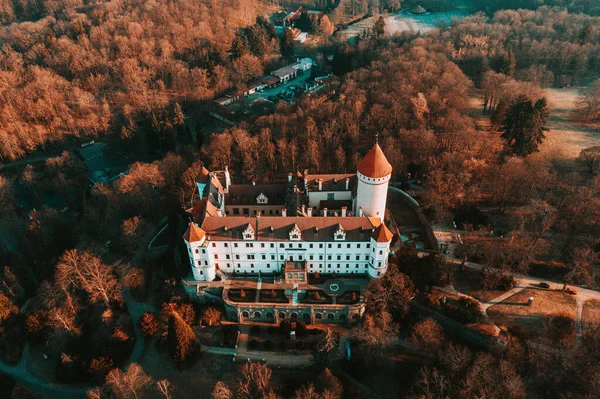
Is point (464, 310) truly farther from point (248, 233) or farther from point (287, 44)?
point (287, 44)

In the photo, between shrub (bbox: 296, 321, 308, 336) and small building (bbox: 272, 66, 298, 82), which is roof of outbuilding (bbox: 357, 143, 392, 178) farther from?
small building (bbox: 272, 66, 298, 82)

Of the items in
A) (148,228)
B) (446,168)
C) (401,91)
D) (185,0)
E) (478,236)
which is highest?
(185,0)

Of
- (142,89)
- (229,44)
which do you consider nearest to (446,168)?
(142,89)

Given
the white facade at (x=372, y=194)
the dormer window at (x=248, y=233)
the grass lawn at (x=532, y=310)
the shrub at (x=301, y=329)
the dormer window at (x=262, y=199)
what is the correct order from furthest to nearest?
the dormer window at (x=262, y=199) → the white facade at (x=372, y=194) → the dormer window at (x=248, y=233) → the shrub at (x=301, y=329) → the grass lawn at (x=532, y=310)

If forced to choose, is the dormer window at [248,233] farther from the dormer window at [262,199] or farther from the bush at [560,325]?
the bush at [560,325]

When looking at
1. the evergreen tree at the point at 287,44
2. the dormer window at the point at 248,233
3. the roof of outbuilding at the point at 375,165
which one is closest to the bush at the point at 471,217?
the roof of outbuilding at the point at 375,165

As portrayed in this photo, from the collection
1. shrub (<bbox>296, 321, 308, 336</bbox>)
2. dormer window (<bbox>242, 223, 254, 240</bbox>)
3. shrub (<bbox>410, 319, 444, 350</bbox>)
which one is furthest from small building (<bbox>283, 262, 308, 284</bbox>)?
shrub (<bbox>410, 319, 444, 350</bbox>)

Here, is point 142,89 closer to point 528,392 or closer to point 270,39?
point 270,39
